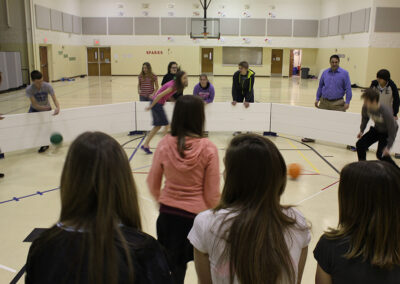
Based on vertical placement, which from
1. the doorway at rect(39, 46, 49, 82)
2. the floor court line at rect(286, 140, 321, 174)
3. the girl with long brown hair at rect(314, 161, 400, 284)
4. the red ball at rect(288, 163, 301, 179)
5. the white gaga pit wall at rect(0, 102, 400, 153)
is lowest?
the floor court line at rect(286, 140, 321, 174)

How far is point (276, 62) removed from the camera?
1184 inches

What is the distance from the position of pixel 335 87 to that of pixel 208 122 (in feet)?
10.1

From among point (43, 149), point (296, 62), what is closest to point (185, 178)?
point (43, 149)

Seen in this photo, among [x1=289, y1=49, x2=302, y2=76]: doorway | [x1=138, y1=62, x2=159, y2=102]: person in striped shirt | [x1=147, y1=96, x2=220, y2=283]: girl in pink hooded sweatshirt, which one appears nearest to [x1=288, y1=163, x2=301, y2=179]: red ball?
[x1=147, y1=96, x2=220, y2=283]: girl in pink hooded sweatshirt

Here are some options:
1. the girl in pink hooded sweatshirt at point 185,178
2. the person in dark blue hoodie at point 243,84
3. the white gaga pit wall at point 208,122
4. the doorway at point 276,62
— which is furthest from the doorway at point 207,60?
the girl in pink hooded sweatshirt at point 185,178

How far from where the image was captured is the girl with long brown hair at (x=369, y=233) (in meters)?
1.53

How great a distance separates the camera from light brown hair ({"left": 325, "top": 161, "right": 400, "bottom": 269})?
1540mm

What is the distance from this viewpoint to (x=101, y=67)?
96.5 feet

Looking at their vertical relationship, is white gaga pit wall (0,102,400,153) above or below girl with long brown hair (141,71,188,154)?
below

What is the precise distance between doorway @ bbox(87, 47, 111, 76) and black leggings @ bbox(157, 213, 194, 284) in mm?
28215

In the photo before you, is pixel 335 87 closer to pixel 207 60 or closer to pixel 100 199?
pixel 100 199

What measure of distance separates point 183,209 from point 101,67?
28.5m

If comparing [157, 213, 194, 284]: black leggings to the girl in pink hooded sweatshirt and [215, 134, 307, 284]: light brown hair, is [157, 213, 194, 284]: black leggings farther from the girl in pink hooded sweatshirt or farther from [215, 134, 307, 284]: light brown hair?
[215, 134, 307, 284]: light brown hair

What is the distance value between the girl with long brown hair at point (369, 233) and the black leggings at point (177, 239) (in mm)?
1152
